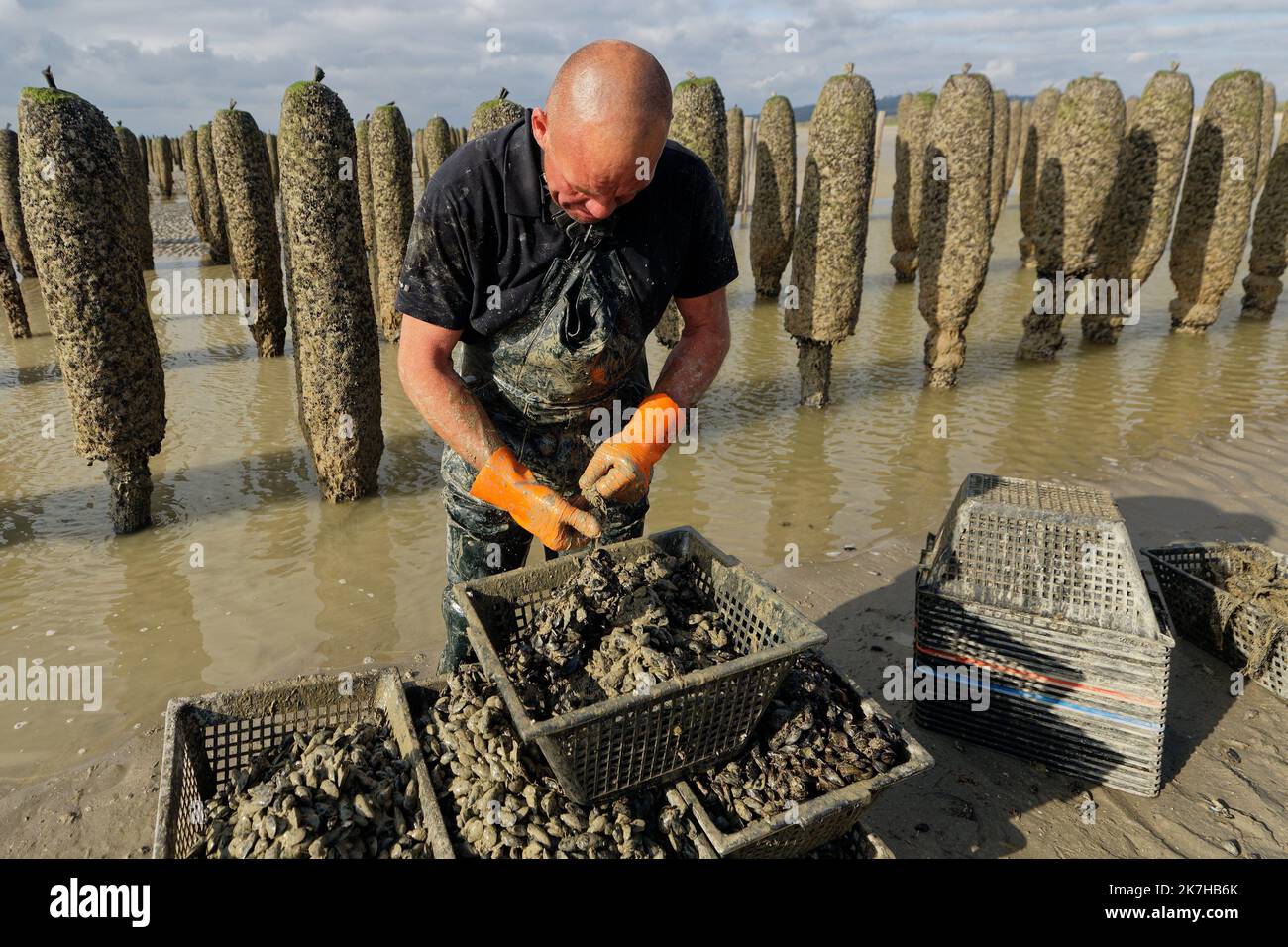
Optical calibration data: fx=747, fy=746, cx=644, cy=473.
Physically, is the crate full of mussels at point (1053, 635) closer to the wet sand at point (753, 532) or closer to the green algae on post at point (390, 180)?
the wet sand at point (753, 532)

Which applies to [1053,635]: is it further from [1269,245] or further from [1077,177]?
[1269,245]

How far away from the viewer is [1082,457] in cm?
884

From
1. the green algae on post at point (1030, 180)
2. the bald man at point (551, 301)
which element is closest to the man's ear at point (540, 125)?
the bald man at point (551, 301)

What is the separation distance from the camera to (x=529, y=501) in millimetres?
3033

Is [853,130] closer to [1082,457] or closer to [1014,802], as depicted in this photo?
[1082,457]

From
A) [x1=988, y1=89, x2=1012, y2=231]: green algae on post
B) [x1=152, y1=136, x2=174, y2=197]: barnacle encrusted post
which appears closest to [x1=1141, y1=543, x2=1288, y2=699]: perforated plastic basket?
[x1=988, y1=89, x2=1012, y2=231]: green algae on post

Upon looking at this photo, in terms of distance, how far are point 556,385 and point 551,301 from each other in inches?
14.8

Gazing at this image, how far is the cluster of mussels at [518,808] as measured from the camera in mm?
2580

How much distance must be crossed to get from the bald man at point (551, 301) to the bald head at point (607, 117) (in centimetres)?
2

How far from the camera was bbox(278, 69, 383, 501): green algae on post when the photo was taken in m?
6.79

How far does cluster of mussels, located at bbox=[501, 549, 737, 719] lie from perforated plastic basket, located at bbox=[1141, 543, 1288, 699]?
3834 mm

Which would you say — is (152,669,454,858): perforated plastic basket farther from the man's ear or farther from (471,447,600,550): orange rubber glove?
the man's ear

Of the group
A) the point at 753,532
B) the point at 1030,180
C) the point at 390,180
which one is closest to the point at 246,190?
the point at 390,180
